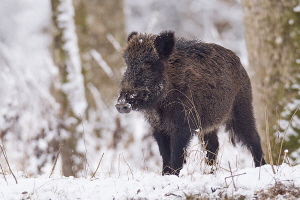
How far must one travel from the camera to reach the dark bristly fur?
508cm

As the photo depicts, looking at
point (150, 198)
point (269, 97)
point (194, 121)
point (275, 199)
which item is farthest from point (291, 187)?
point (269, 97)

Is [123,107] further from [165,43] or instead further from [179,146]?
[165,43]

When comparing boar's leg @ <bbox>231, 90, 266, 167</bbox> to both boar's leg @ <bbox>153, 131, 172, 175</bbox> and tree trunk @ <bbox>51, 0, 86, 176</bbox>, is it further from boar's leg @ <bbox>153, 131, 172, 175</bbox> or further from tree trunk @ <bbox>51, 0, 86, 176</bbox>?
tree trunk @ <bbox>51, 0, 86, 176</bbox>

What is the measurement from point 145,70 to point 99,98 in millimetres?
5590

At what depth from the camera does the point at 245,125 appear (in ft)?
20.0

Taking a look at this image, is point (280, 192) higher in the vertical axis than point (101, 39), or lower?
lower

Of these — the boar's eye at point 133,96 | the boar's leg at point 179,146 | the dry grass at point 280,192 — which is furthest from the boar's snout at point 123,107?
the dry grass at point 280,192

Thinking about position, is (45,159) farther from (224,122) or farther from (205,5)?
(205,5)

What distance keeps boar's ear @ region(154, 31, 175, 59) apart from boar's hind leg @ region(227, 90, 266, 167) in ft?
4.27

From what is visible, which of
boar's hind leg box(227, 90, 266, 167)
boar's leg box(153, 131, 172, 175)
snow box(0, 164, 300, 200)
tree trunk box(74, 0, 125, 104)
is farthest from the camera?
tree trunk box(74, 0, 125, 104)

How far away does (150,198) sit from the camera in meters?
3.89

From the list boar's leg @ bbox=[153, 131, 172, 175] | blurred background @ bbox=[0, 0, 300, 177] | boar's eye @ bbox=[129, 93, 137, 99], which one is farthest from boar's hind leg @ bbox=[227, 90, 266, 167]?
boar's eye @ bbox=[129, 93, 137, 99]

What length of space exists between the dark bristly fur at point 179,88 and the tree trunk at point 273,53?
1255mm

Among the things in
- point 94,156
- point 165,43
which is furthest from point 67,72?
point 165,43
